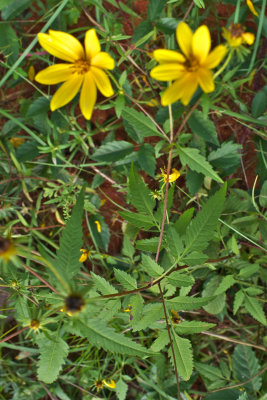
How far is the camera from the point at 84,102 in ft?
3.45

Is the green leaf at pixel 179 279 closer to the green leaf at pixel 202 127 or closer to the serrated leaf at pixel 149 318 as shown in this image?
the serrated leaf at pixel 149 318

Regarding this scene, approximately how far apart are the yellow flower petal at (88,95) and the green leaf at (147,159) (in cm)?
34

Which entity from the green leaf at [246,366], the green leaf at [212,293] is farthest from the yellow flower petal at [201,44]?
the green leaf at [246,366]

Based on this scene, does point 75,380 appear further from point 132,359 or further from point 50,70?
point 50,70

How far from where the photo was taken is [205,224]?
903 mm

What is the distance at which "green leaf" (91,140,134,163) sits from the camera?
4.48 feet

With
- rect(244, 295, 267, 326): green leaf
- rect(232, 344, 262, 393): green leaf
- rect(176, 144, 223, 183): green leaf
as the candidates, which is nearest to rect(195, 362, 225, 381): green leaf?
rect(232, 344, 262, 393): green leaf

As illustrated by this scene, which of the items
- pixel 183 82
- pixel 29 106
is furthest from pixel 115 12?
pixel 183 82

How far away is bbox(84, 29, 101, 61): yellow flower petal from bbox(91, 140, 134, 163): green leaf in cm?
41

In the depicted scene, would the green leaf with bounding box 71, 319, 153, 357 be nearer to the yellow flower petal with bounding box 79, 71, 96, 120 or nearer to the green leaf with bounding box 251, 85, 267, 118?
the yellow flower petal with bounding box 79, 71, 96, 120

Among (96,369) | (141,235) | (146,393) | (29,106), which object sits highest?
(29,106)

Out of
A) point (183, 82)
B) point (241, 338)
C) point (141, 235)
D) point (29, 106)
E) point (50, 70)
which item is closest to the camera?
point (183, 82)

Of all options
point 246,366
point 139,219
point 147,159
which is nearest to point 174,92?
point 139,219

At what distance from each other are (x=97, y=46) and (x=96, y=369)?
1.31 metres
